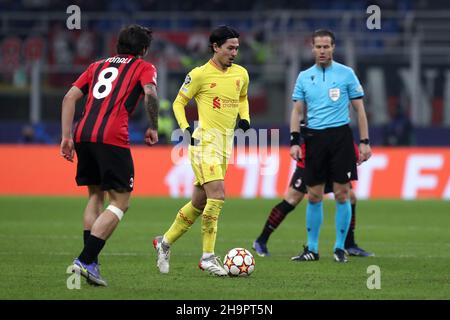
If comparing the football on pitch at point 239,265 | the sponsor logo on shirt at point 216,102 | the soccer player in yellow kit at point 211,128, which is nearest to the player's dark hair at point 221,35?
the soccer player in yellow kit at point 211,128

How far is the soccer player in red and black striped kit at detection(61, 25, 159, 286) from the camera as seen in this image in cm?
806

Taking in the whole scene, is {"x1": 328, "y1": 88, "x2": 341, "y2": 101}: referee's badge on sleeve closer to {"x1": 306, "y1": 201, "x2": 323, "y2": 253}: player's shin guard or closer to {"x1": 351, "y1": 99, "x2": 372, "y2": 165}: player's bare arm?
{"x1": 351, "y1": 99, "x2": 372, "y2": 165}: player's bare arm

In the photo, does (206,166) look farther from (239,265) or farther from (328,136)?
(328,136)

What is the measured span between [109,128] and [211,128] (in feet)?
5.04

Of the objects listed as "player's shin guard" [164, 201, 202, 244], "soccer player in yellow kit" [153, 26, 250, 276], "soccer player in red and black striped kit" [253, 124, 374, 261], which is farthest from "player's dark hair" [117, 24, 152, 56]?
"soccer player in red and black striped kit" [253, 124, 374, 261]

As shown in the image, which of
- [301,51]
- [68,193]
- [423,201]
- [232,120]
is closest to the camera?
[232,120]

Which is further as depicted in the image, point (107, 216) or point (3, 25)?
point (3, 25)

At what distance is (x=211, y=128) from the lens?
942 cm

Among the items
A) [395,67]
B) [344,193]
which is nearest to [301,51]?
[395,67]

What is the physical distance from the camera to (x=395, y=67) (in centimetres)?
2702

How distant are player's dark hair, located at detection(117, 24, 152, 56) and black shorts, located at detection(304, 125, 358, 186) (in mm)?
2866
